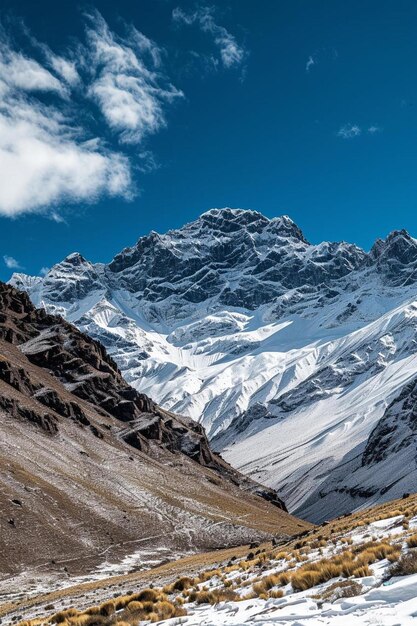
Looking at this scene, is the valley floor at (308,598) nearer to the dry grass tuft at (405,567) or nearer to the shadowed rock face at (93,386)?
the dry grass tuft at (405,567)

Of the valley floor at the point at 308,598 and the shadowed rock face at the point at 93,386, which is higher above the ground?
the shadowed rock face at the point at 93,386

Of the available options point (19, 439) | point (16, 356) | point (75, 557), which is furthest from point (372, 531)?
point (16, 356)

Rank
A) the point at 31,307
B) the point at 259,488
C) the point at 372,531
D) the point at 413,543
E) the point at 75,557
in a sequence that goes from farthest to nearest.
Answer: the point at 31,307 → the point at 259,488 → the point at 75,557 → the point at 372,531 → the point at 413,543

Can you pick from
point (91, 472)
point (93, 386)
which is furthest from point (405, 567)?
point (93, 386)

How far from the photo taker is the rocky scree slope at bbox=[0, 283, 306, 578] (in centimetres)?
7131

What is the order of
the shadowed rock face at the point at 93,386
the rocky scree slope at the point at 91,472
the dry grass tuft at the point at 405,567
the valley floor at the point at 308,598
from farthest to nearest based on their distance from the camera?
the shadowed rock face at the point at 93,386 < the rocky scree slope at the point at 91,472 < the dry grass tuft at the point at 405,567 < the valley floor at the point at 308,598

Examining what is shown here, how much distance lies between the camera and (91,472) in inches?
3915

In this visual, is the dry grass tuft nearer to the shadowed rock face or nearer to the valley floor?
the valley floor

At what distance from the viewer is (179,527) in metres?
89.8

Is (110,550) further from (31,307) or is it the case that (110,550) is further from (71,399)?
(31,307)

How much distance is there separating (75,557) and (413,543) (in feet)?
199

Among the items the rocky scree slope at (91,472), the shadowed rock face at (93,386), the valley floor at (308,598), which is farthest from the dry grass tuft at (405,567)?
the shadowed rock face at (93,386)

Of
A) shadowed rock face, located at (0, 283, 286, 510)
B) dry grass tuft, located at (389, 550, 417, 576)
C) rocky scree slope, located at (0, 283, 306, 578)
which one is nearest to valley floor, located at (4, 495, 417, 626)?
dry grass tuft, located at (389, 550, 417, 576)

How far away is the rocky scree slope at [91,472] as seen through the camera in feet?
234
